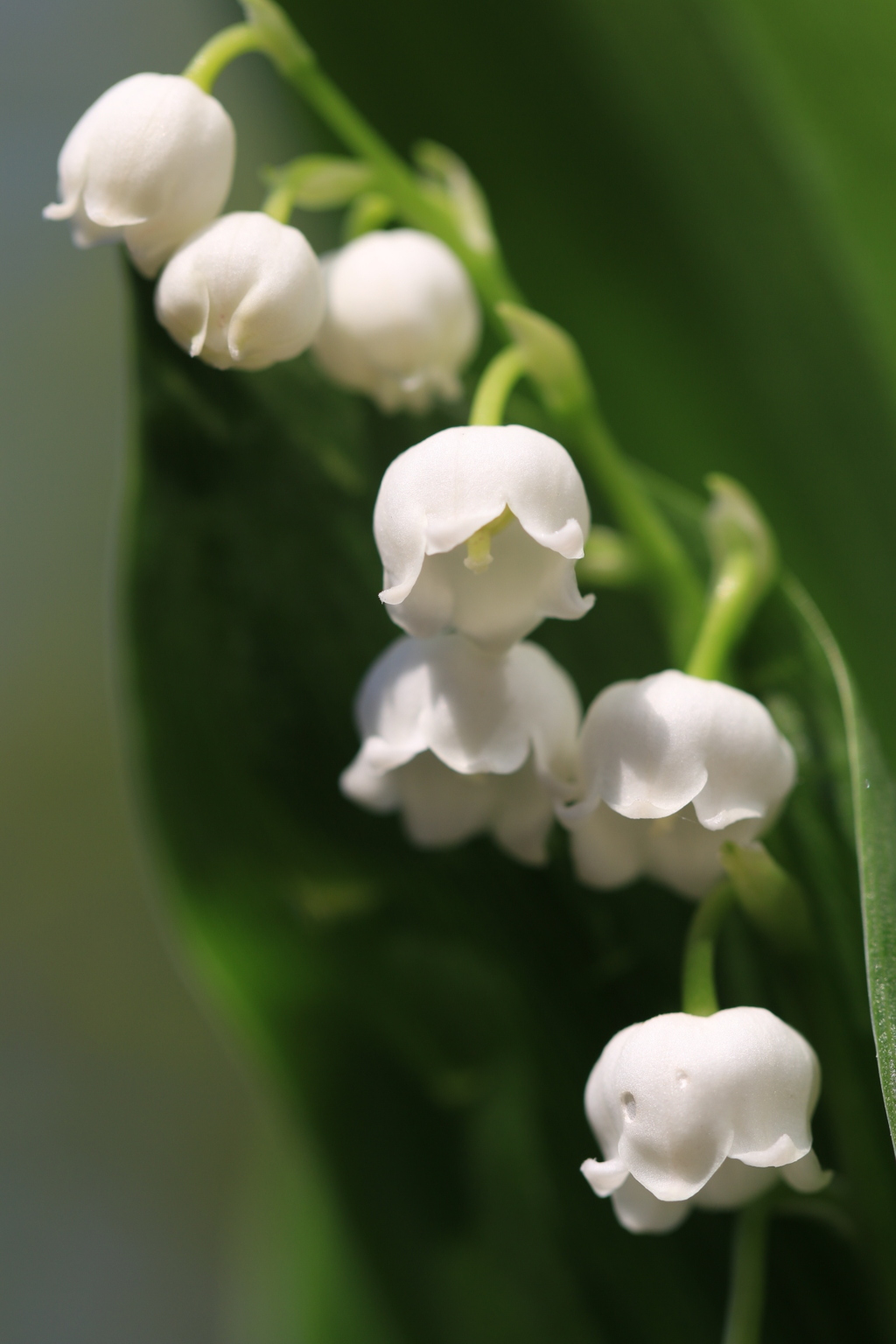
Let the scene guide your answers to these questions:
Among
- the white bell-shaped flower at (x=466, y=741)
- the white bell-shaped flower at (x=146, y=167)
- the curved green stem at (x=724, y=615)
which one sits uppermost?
the white bell-shaped flower at (x=146, y=167)

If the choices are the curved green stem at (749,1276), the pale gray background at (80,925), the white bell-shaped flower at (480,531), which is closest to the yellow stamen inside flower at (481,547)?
the white bell-shaped flower at (480,531)

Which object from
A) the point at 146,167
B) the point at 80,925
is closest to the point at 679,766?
the point at 146,167

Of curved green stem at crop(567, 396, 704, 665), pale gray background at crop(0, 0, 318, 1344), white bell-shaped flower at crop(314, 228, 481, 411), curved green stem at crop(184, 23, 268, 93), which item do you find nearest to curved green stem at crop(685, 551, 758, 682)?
curved green stem at crop(567, 396, 704, 665)

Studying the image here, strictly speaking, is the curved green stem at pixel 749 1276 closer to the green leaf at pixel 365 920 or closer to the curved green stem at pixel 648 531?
the green leaf at pixel 365 920

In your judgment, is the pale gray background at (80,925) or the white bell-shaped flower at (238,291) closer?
the white bell-shaped flower at (238,291)

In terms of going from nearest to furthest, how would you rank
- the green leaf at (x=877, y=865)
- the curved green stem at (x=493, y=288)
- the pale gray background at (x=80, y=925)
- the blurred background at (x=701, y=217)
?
the green leaf at (x=877, y=865)
the curved green stem at (x=493, y=288)
the blurred background at (x=701, y=217)
the pale gray background at (x=80, y=925)

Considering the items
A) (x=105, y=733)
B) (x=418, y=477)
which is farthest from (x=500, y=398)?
(x=105, y=733)

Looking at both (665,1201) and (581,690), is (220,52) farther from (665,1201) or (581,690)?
(665,1201)

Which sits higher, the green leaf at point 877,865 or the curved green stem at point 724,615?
the curved green stem at point 724,615

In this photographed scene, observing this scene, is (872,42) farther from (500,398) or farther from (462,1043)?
(462,1043)
